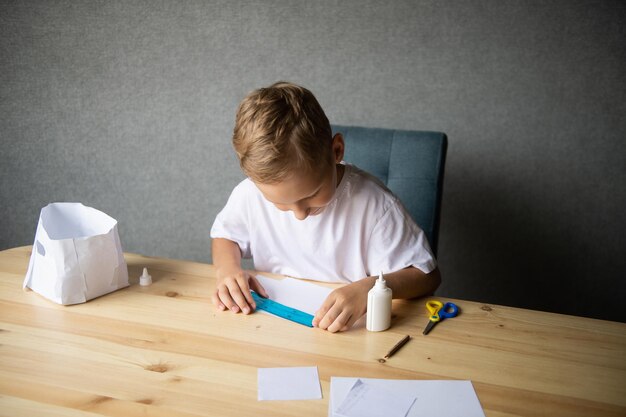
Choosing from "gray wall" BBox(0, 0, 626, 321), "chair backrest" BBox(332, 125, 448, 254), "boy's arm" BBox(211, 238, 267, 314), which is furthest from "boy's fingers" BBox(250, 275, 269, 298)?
"gray wall" BBox(0, 0, 626, 321)

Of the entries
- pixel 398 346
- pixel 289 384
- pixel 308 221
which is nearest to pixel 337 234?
pixel 308 221

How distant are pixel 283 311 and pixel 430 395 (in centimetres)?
38

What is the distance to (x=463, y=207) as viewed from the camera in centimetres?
222

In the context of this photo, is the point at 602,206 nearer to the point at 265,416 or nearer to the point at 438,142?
the point at 438,142

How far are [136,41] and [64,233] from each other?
1.39 m

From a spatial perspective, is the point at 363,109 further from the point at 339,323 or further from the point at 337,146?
the point at 339,323

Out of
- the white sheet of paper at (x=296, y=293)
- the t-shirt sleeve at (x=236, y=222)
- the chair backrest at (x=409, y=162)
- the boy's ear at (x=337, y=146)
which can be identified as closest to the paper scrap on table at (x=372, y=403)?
the white sheet of paper at (x=296, y=293)

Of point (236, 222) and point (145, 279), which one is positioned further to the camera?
point (236, 222)

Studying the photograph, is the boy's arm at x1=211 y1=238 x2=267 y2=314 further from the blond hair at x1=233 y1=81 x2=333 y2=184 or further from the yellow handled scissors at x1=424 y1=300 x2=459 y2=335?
the yellow handled scissors at x1=424 y1=300 x2=459 y2=335

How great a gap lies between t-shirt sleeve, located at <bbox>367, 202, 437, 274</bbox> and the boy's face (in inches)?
6.6

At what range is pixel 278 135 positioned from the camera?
1079mm

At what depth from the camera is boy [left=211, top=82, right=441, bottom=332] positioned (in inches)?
42.8

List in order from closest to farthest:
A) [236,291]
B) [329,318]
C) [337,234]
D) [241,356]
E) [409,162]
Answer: [241,356] → [329,318] → [236,291] → [337,234] → [409,162]


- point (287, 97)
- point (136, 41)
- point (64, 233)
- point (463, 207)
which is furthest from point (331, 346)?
point (136, 41)
